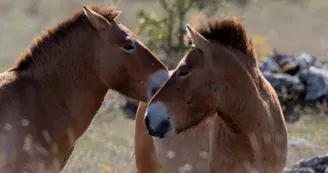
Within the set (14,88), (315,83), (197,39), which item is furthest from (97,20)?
(315,83)

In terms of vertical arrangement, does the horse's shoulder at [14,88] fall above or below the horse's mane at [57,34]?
below

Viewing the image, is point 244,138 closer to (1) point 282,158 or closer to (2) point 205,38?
(1) point 282,158

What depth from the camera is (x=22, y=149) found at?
7.25 metres

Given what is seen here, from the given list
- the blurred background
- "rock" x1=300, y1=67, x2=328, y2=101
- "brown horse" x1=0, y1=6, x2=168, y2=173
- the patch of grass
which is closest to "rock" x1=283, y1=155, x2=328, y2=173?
the blurred background

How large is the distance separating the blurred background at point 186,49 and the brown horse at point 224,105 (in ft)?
1.60

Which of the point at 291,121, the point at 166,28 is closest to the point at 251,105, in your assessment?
the point at 291,121

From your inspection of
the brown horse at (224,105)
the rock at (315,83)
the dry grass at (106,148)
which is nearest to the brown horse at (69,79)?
the brown horse at (224,105)

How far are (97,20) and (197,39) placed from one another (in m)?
1.19

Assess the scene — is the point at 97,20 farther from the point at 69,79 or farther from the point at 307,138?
the point at 307,138

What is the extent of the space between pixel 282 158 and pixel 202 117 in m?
0.91

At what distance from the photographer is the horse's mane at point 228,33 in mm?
7082

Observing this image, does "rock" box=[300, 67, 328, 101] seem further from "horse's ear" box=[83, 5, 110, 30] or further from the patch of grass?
"horse's ear" box=[83, 5, 110, 30]

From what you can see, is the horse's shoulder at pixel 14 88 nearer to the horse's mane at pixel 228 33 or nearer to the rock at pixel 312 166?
the horse's mane at pixel 228 33

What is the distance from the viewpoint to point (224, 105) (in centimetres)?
698
